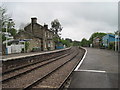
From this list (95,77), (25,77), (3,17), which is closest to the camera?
(95,77)

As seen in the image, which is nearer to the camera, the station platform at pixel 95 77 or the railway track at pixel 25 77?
the station platform at pixel 95 77

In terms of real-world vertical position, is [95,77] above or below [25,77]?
above

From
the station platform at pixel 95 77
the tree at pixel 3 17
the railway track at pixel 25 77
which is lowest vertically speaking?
the railway track at pixel 25 77

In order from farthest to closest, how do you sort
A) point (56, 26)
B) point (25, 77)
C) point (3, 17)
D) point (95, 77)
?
point (56, 26), point (3, 17), point (25, 77), point (95, 77)

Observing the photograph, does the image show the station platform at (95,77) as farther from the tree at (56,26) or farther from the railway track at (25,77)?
the tree at (56,26)

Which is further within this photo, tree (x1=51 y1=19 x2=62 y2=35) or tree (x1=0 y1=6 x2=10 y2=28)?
tree (x1=51 y1=19 x2=62 y2=35)

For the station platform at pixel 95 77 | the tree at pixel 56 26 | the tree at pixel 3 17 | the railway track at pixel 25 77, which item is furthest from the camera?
the tree at pixel 56 26

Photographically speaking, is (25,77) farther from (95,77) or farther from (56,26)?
(56,26)

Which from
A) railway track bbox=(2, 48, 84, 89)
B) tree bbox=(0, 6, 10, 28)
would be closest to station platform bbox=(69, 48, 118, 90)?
railway track bbox=(2, 48, 84, 89)

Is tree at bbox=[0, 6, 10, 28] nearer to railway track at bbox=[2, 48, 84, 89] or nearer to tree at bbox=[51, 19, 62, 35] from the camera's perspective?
railway track at bbox=[2, 48, 84, 89]

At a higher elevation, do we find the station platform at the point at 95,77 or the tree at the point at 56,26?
the tree at the point at 56,26

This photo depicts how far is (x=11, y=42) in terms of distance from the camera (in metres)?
30.6

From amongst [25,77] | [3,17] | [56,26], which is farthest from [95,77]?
[56,26]

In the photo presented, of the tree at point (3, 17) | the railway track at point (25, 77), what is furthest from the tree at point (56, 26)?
the railway track at point (25, 77)
